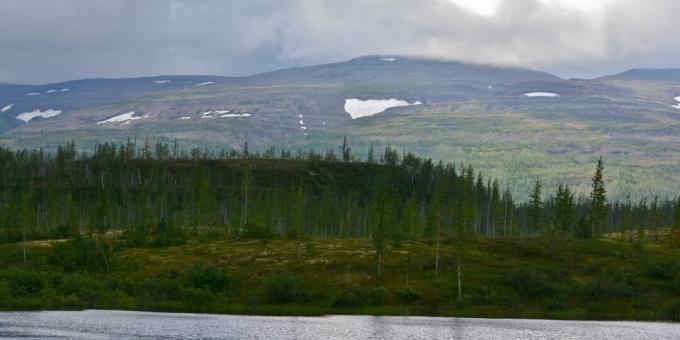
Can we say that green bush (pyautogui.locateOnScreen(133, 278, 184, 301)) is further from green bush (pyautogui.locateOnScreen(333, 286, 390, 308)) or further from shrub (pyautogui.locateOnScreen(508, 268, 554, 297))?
shrub (pyautogui.locateOnScreen(508, 268, 554, 297))

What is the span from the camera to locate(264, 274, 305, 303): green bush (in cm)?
13450

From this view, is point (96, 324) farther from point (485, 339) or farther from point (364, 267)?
point (364, 267)

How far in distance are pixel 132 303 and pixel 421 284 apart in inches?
1747

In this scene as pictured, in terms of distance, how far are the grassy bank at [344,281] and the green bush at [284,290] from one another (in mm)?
148

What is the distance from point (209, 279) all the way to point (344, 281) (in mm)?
20832

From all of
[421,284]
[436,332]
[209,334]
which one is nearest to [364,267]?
[421,284]

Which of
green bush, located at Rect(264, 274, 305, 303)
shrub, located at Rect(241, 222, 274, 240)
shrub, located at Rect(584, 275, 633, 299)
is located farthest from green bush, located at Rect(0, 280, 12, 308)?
shrub, located at Rect(584, 275, 633, 299)

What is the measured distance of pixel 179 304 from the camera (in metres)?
132

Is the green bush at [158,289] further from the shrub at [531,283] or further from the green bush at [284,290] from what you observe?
the shrub at [531,283]

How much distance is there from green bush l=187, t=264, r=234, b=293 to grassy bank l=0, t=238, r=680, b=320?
154 mm

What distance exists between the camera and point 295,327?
10638 centimetres

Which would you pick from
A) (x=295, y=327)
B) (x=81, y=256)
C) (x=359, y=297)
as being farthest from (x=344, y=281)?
(x=81, y=256)

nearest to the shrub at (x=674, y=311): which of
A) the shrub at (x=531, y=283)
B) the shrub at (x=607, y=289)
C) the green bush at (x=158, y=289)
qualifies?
the shrub at (x=607, y=289)

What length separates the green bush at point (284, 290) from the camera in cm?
13450
